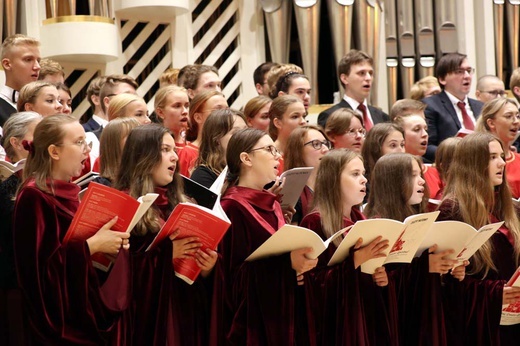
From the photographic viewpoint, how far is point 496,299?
4594 mm

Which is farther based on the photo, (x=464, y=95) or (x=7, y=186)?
(x=464, y=95)

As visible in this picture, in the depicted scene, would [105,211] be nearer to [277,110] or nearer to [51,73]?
[277,110]

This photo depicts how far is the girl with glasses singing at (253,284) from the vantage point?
13.5 feet

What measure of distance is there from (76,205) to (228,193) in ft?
2.32

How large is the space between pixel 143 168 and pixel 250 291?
2.16ft

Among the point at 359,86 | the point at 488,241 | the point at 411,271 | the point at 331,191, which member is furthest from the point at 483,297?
the point at 359,86

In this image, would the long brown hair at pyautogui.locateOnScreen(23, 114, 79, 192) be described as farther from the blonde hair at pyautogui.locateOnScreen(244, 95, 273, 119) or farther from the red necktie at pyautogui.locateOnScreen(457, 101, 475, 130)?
the red necktie at pyautogui.locateOnScreen(457, 101, 475, 130)

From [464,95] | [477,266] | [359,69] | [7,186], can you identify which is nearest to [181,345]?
[7,186]

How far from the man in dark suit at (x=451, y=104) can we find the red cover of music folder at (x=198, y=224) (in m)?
3.06

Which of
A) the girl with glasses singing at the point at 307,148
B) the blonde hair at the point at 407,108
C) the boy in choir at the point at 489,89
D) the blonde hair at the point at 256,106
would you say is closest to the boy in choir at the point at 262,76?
the blonde hair at the point at 407,108

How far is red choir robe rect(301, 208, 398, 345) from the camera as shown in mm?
4242

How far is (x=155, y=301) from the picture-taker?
157 inches

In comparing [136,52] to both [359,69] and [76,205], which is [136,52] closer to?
[359,69]

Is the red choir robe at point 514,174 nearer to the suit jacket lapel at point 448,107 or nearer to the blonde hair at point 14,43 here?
the suit jacket lapel at point 448,107
